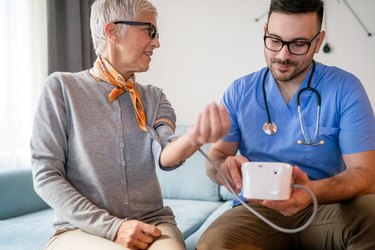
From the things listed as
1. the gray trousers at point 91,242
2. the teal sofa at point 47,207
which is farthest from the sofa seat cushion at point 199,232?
the gray trousers at point 91,242

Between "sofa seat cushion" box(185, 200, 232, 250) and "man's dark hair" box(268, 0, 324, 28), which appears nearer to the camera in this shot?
"man's dark hair" box(268, 0, 324, 28)

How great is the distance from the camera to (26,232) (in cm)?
181

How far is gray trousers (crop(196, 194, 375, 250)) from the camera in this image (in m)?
1.26

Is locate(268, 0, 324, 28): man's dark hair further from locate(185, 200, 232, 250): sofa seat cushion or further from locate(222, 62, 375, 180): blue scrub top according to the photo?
locate(185, 200, 232, 250): sofa seat cushion

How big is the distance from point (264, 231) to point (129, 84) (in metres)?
0.68

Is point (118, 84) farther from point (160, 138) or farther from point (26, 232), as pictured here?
point (26, 232)

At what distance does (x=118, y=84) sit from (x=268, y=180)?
0.61 metres

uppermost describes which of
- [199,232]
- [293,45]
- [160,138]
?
[293,45]

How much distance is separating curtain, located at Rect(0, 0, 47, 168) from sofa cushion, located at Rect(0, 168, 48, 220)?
452mm

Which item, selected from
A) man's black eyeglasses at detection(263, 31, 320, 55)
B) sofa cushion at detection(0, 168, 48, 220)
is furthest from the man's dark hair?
sofa cushion at detection(0, 168, 48, 220)

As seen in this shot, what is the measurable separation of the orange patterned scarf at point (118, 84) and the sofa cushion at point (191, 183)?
4.40ft

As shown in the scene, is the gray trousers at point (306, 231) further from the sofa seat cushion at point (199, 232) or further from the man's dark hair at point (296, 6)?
the man's dark hair at point (296, 6)

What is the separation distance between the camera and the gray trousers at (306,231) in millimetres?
1258

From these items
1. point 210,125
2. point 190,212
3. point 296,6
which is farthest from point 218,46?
point 210,125
